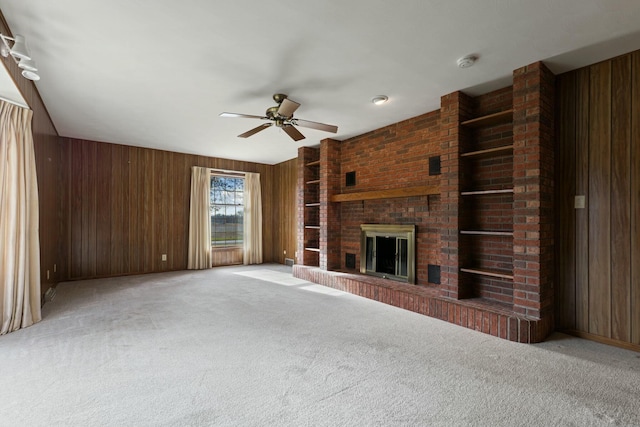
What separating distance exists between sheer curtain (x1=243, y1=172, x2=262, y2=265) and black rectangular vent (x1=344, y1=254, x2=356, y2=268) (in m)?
2.81

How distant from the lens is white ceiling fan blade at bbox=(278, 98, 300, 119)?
10.2 feet

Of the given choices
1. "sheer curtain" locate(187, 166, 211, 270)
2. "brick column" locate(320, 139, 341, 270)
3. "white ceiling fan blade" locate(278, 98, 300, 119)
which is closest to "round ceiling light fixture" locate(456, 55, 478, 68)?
"white ceiling fan blade" locate(278, 98, 300, 119)

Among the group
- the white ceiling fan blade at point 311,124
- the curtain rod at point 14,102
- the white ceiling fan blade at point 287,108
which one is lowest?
the white ceiling fan blade at point 311,124

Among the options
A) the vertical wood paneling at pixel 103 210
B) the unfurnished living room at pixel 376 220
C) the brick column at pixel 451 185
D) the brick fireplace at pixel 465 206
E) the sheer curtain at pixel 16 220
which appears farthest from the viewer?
the vertical wood paneling at pixel 103 210

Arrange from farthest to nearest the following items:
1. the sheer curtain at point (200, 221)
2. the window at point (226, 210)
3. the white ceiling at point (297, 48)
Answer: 1. the window at point (226, 210)
2. the sheer curtain at point (200, 221)
3. the white ceiling at point (297, 48)

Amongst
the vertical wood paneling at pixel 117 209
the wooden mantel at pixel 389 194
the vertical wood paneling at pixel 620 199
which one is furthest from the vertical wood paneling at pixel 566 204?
the vertical wood paneling at pixel 117 209

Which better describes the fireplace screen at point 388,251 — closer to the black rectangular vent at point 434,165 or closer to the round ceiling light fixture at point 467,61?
the black rectangular vent at point 434,165

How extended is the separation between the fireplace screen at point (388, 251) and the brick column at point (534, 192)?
4.85ft

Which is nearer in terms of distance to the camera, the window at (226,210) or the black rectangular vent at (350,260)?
the black rectangular vent at (350,260)

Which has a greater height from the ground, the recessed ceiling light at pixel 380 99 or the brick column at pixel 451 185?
the recessed ceiling light at pixel 380 99

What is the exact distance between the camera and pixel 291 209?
7.33m

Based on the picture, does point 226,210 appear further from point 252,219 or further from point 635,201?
point 635,201

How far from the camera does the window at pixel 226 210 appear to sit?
281 inches

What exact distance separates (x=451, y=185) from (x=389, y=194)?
103 cm
